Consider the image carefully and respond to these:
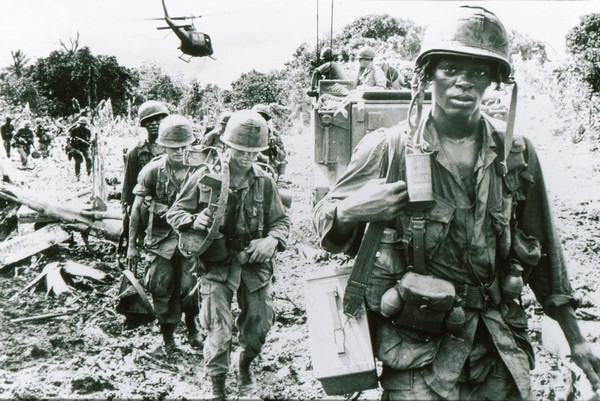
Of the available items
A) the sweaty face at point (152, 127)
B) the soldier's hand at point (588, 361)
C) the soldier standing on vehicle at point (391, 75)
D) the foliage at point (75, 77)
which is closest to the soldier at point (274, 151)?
the soldier standing on vehicle at point (391, 75)

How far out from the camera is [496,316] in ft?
7.86

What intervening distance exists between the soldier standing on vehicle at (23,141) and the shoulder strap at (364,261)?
784 inches

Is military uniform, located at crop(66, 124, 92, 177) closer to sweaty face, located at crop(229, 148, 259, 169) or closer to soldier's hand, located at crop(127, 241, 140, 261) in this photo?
soldier's hand, located at crop(127, 241, 140, 261)

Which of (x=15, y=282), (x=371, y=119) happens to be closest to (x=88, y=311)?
(x=15, y=282)

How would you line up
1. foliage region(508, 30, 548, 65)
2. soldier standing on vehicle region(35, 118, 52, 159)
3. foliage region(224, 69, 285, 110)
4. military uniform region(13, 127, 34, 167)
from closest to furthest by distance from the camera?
foliage region(508, 30, 548, 65) < military uniform region(13, 127, 34, 167) < soldier standing on vehicle region(35, 118, 52, 159) < foliage region(224, 69, 285, 110)

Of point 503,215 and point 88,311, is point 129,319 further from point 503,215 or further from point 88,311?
point 503,215

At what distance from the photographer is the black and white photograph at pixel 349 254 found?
233 cm

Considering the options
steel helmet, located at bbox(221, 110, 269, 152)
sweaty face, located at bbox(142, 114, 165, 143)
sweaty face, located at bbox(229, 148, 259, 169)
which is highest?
steel helmet, located at bbox(221, 110, 269, 152)

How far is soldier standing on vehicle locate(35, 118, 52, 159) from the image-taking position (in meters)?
20.9

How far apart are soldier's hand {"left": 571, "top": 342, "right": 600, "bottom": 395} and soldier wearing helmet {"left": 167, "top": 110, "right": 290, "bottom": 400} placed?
226 centimetres

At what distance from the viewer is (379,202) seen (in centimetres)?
226

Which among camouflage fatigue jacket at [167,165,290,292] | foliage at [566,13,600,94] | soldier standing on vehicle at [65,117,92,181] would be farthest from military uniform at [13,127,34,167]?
camouflage fatigue jacket at [167,165,290,292]

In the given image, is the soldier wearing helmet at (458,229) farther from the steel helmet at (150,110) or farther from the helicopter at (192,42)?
the helicopter at (192,42)

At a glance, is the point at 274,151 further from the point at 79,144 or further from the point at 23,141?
the point at 23,141
